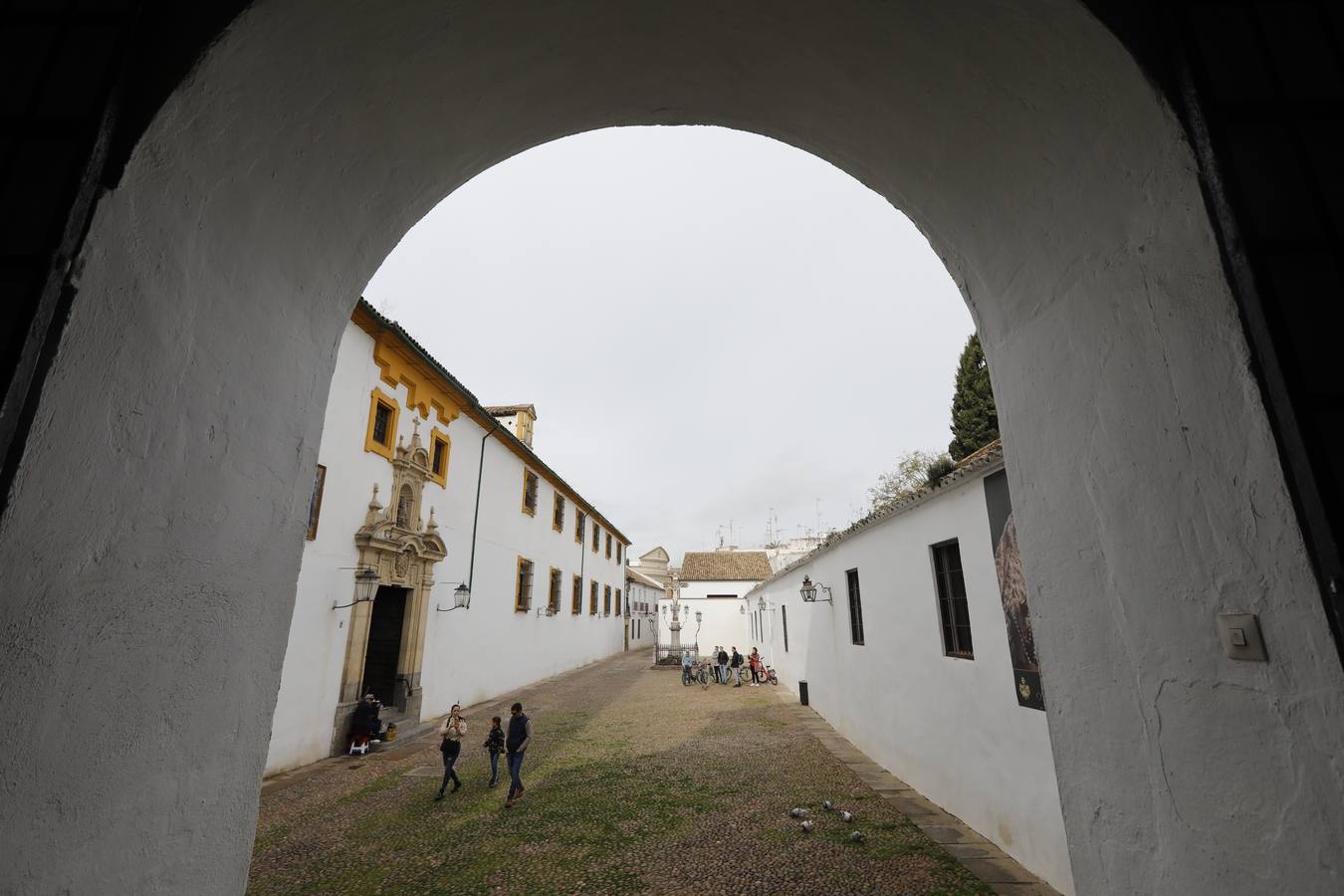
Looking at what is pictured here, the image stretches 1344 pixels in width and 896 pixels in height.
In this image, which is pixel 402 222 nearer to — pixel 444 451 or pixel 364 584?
pixel 364 584

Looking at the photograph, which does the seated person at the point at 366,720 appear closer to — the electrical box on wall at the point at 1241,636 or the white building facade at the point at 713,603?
the electrical box on wall at the point at 1241,636

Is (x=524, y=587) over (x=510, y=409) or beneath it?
beneath

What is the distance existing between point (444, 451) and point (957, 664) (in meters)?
11.1

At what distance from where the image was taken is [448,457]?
13.3 metres

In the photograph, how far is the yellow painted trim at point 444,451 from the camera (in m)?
12.5

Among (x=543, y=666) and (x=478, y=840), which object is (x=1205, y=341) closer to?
(x=478, y=840)

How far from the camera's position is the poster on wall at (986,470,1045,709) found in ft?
16.0

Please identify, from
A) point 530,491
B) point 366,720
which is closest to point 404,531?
point 366,720

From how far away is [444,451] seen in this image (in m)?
13.1

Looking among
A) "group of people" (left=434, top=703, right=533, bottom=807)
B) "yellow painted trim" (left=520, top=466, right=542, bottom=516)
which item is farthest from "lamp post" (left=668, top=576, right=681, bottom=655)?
"group of people" (left=434, top=703, right=533, bottom=807)

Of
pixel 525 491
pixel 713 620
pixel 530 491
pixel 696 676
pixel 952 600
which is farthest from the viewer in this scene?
pixel 713 620

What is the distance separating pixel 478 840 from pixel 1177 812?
21.3 ft

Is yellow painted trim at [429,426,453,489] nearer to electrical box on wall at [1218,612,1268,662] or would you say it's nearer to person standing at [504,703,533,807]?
person standing at [504,703,533,807]

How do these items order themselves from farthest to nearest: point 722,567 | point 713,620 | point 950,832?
point 722,567
point 713,620
point 950,832
